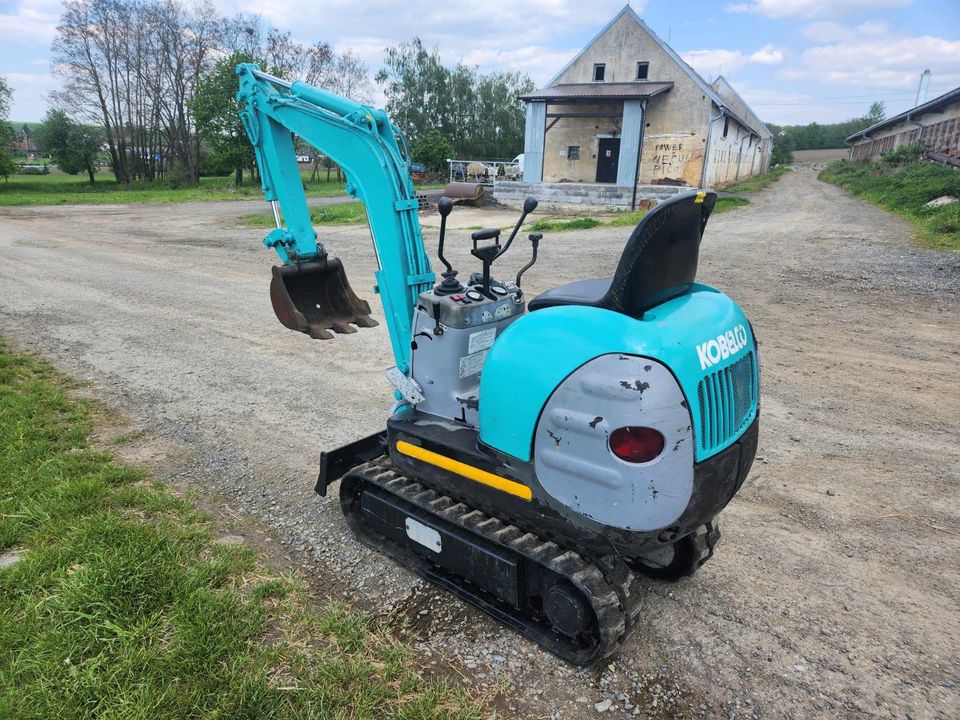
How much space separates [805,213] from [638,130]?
8.14m

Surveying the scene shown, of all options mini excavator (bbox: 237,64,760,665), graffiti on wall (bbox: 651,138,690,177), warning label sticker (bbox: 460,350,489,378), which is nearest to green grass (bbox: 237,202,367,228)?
graffiti on wall (bbox: 651,138,690,177)

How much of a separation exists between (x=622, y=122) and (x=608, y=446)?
87.8ft

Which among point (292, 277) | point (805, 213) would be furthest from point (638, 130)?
point (292, 277)

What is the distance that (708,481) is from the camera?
8.31 feet

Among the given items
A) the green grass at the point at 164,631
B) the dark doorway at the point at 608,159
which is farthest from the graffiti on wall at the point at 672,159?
the green grass at the point at 164,631

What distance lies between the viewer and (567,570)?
2.73 meters

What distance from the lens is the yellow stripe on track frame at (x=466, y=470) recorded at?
2832 millimetres

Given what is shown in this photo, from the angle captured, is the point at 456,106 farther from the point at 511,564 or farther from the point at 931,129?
the point at 511,564

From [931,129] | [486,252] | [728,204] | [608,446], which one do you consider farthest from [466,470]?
[931,129]

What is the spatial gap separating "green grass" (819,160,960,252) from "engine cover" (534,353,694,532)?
13.4m

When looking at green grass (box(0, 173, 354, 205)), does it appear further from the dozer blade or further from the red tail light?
the red tail light

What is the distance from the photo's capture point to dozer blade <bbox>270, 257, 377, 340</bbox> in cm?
416

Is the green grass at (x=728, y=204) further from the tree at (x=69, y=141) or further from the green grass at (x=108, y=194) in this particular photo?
the tree at (x=69, y=141)

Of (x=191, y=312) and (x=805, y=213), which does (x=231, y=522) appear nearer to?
(x=191, y=312)
